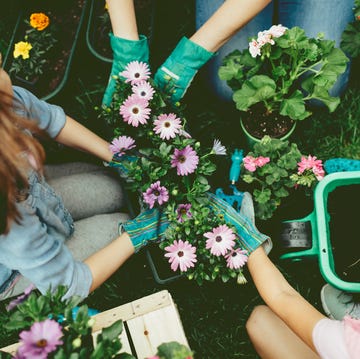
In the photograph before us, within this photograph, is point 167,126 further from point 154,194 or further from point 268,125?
point 268,125

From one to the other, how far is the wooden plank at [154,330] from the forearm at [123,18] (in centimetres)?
94

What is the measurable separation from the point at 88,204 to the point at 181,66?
0.60 meters

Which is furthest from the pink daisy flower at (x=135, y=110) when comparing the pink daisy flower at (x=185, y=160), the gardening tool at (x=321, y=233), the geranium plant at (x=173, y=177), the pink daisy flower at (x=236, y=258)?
the gardening tool at (x=321, y=233)

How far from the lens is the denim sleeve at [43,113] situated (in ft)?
4.35

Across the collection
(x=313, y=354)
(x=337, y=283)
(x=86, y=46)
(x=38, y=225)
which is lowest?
(x=313, y=354)

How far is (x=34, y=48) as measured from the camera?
2.04 m

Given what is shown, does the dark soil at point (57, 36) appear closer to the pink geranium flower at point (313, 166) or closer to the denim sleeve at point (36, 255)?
the denim sleeve at point (36, 255)

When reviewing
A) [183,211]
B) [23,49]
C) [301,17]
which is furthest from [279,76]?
[23,49]

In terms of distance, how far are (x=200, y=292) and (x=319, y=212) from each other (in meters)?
0.63

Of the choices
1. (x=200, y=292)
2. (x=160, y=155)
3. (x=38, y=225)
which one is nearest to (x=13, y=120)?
(x=38, y=225)

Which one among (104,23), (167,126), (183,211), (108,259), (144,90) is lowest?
(108,259)

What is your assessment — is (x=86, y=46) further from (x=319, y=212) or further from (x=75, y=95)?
(x=319, y=212)

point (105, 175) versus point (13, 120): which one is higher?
point (13, 120)

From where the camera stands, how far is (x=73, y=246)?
4.66 ft
